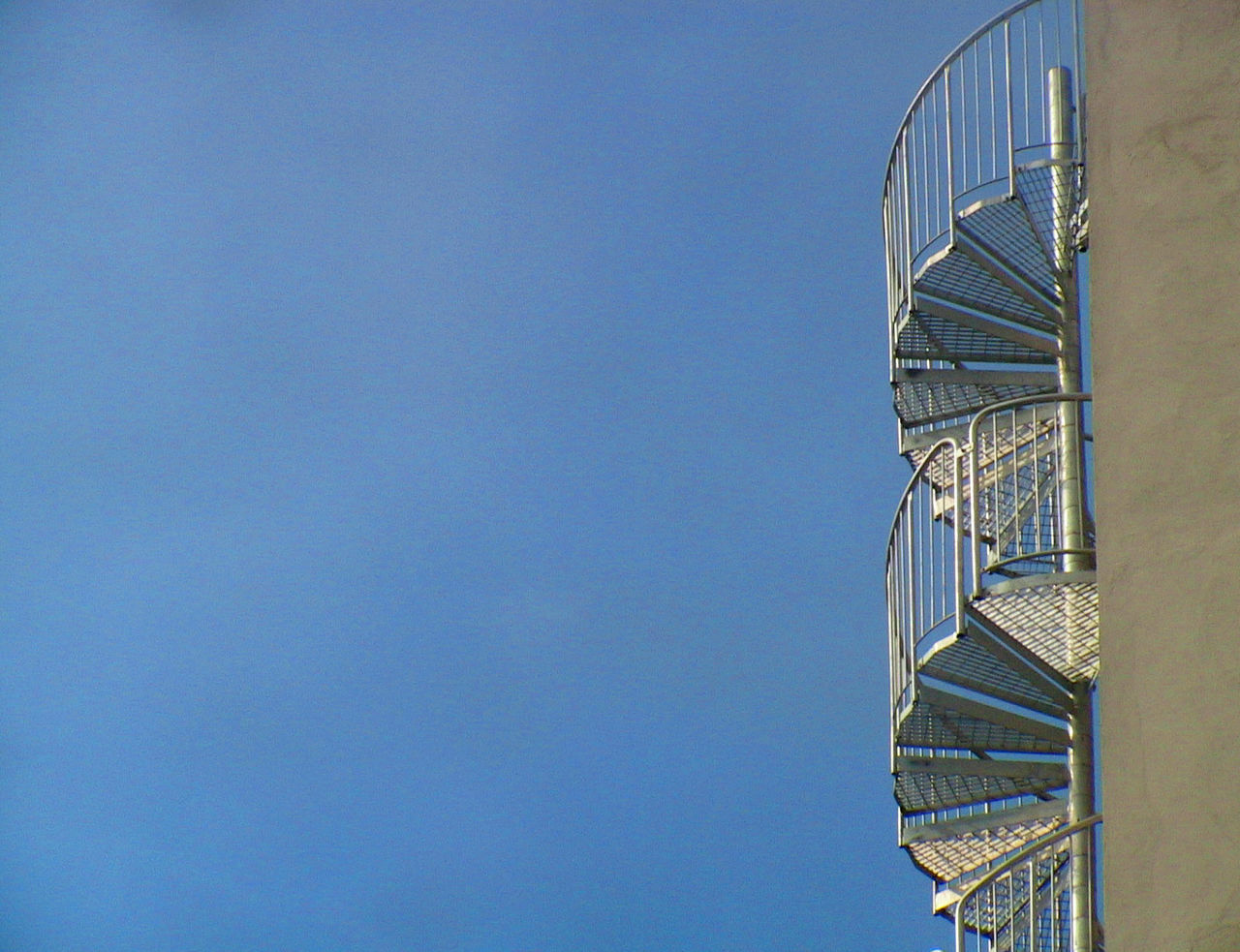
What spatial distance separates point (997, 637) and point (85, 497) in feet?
24.4

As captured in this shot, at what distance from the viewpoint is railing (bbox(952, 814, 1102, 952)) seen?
5.64 m

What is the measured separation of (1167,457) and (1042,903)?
494cm

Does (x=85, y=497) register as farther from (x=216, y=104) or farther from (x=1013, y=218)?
(x=1013, y=218)

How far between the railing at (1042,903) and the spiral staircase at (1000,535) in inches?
0.4

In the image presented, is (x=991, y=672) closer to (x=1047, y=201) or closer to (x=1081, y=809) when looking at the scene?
(x=1081, y=809)

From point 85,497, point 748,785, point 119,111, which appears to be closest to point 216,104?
point 119,111

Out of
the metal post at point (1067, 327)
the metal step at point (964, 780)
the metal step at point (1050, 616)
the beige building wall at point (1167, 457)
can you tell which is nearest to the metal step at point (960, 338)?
the metal post at point (1067, 327)

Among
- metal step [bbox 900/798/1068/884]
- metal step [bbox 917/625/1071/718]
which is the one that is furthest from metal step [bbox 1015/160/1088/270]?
metal step [bbox 900/798/1068/884]

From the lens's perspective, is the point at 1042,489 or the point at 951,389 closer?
the point at 1042,489

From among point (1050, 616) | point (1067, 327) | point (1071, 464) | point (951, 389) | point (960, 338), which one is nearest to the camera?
point (1050, 616)

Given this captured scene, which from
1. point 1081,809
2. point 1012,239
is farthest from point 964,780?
point 1012,239

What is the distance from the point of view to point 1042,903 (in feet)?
21.9

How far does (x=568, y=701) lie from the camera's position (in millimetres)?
9984

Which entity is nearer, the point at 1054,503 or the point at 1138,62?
the point at 1138,62
